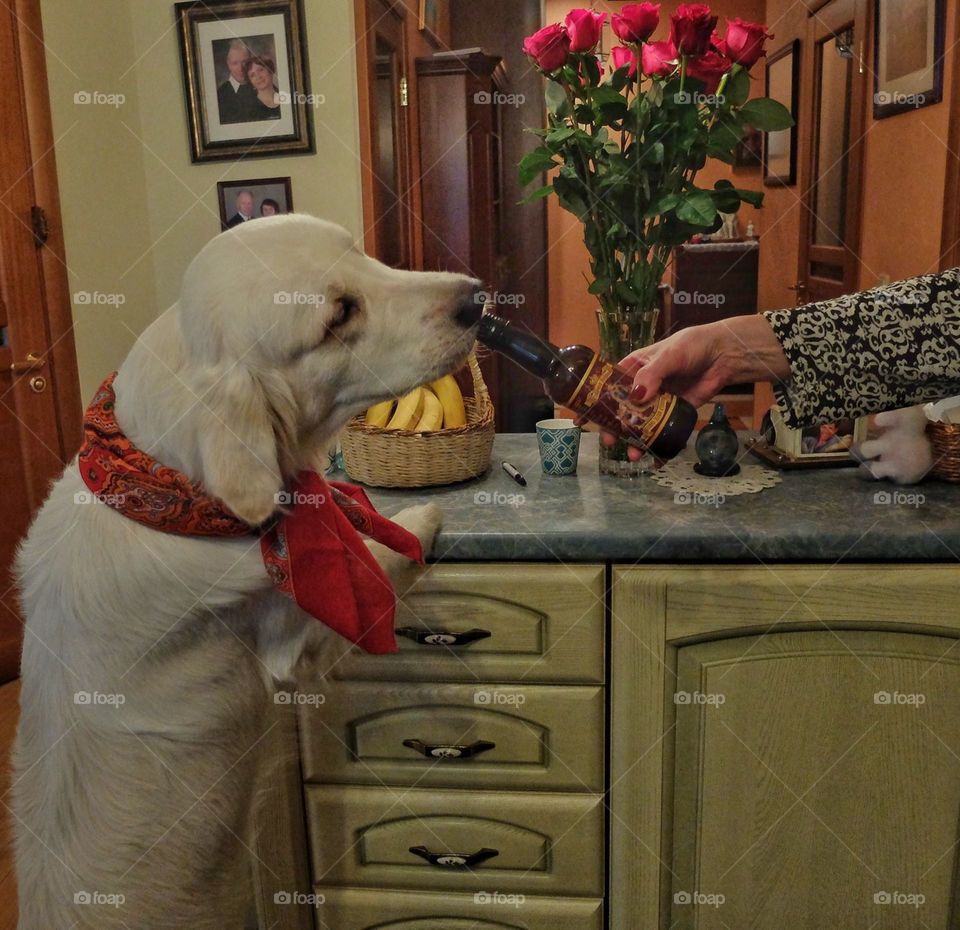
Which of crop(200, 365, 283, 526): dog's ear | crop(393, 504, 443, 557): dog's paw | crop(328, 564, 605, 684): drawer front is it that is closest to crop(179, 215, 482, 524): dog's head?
crop(200, 365, 283, 526): dog's ear

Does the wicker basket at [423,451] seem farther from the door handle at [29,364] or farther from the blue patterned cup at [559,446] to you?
the door handle at [29,364]

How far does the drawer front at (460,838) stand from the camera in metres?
1.30

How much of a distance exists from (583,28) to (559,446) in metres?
0.67

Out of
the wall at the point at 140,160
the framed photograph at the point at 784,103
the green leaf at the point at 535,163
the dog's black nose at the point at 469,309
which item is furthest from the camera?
the framed photograph at the point at 784,103

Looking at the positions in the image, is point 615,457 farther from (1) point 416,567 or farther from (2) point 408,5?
(2) point 408,5

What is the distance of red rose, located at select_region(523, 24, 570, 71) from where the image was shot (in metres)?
1.36

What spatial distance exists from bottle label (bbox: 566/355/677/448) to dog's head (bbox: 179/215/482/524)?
0.74 feet

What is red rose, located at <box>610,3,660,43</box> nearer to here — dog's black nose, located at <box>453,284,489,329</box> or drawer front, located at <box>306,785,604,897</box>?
dog's black nose, located at <box>453,284,489,329</box>

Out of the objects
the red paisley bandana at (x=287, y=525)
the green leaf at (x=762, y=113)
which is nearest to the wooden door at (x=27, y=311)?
the red paisley bandana at (x=287, y=525)

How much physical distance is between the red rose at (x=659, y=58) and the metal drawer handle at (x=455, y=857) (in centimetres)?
124

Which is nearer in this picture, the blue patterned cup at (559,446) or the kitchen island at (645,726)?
the kitchen island at (645,726)

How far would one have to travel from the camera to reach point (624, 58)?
4.61ft

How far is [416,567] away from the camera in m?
1.21

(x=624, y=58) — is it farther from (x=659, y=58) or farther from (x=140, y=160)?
(x=140, y=160)
